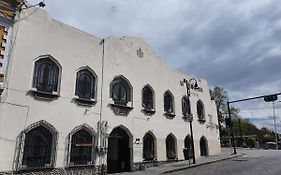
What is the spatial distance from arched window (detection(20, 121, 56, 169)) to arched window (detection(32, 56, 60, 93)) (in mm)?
2050

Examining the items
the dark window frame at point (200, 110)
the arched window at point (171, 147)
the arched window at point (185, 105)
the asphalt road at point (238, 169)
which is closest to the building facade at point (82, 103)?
the arched window at point (171, 147)

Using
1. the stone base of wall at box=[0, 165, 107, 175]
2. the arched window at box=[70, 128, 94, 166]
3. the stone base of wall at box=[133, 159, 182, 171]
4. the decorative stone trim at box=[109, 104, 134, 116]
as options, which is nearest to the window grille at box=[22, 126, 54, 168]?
the stone base of wall at box=[0, 165, 107, 175]

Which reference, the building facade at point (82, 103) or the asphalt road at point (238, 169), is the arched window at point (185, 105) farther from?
the asphalt road at point (238, 169)

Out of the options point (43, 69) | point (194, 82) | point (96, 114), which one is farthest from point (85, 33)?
point (194, 82)

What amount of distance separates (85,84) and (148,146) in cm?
675

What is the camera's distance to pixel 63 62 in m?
14.4

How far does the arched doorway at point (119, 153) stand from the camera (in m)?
17.0

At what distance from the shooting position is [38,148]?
12.5 m

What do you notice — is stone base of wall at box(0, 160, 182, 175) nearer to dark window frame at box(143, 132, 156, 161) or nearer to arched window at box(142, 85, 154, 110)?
dark window frame at box(143, 132, 156, 161)

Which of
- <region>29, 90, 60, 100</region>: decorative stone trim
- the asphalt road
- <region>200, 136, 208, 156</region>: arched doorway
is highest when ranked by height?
<region>29, 90, 60, 100</region>: decorative stone trim

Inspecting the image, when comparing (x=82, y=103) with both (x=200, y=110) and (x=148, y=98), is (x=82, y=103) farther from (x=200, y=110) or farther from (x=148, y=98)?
(x=200, y=110)

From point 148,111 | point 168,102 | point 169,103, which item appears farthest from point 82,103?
point 169,103

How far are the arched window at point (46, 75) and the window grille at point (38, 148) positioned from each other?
6.88 feet

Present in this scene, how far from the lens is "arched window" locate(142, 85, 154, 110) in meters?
19.1
